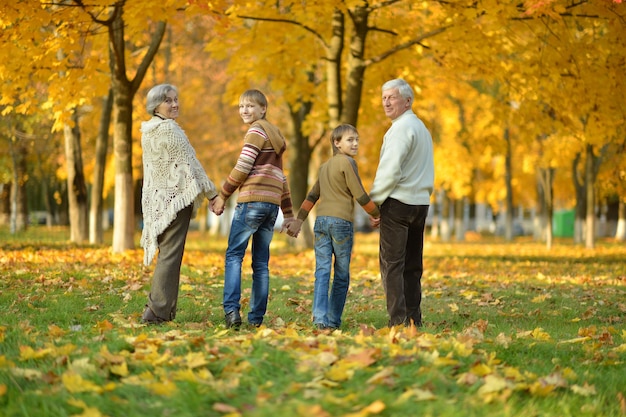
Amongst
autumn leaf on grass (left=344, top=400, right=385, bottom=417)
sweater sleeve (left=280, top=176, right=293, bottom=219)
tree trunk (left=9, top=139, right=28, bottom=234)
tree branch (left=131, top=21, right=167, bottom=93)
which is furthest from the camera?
tree trunk (left=9, top=139, right=28, bottom=234)

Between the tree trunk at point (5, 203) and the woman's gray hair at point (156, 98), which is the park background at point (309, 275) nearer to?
the woman's gray hair at point (156, 98)

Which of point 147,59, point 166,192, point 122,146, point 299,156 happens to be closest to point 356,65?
point 147,59

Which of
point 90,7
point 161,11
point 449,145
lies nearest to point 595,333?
point 161,11

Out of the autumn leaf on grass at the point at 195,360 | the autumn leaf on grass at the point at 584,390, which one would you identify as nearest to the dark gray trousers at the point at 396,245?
the autumn leaf on grass at the point at 584,390

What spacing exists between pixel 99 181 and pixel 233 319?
13.8 m

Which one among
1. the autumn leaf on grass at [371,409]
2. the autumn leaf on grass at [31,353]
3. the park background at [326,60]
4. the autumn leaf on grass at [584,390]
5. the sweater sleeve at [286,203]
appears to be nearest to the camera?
the autumn leaf on grass at [371,409]

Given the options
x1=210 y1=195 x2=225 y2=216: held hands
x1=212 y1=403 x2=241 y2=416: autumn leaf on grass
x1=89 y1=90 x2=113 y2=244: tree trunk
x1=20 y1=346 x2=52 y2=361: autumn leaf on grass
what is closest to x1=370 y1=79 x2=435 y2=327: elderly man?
x1=210 y1=195 x2=225 y2=216: held hands

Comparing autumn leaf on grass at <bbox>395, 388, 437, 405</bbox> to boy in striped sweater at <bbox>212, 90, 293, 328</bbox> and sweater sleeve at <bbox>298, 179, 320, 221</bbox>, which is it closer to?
boy in striped sweater at <bbox>212, 90, 293, 328</bbox>

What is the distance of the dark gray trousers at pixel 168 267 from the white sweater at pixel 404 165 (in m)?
1.60

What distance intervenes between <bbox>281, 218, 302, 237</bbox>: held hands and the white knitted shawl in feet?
2.14

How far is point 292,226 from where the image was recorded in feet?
23.1

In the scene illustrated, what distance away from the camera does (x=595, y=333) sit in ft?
23.3

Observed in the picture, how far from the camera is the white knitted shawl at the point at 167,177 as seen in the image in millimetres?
6844

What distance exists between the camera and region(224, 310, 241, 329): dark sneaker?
6973 millimetres
